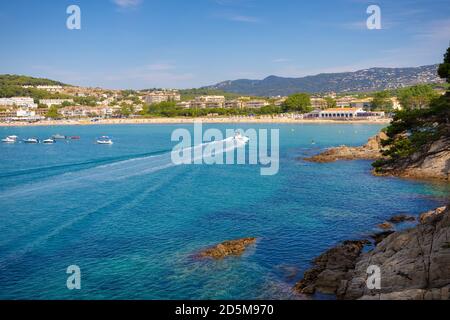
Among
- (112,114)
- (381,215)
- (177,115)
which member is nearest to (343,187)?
(381,215)

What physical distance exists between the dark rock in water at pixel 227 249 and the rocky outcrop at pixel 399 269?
4330 millimetres

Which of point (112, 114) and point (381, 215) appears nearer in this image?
point (381, 215)

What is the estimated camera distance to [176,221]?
27.2 m

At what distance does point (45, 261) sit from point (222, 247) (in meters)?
8.86

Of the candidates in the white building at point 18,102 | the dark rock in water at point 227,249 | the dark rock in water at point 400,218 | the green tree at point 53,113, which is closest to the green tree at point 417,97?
the dark rock in water at point 400,218

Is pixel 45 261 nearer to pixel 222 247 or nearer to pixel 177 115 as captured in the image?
pixel 222 247

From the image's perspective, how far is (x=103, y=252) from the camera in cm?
2159

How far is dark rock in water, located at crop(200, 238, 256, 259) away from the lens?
815 inches

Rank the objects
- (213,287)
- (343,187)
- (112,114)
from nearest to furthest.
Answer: (213,287) < (343,187) < (112,114)

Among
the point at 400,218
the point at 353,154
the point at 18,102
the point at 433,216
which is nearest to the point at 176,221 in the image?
the point at 400,218

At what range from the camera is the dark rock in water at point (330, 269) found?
53.4 ft

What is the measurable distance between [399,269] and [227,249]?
9040mm
